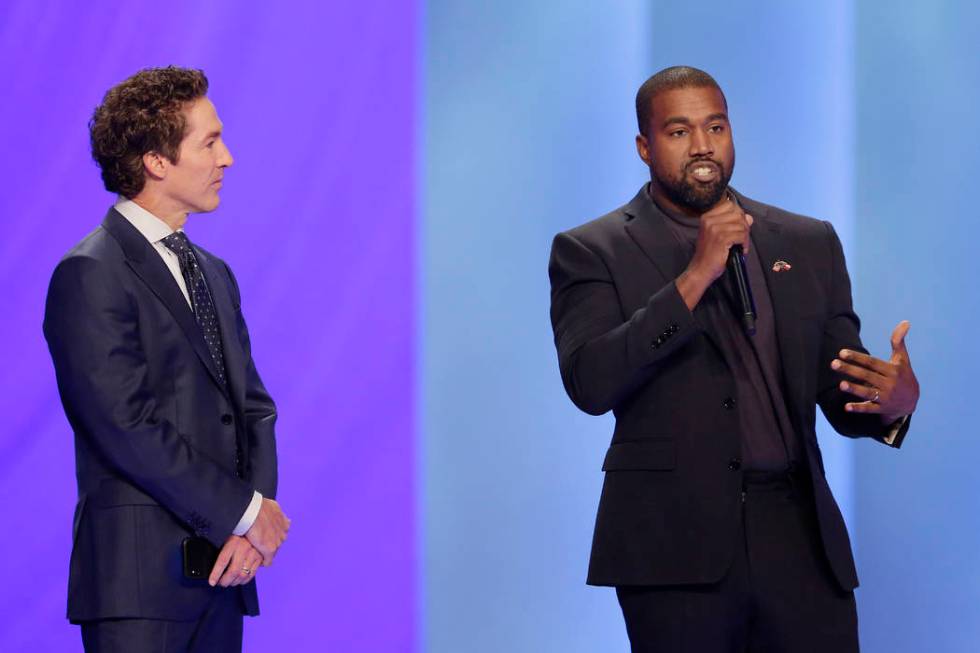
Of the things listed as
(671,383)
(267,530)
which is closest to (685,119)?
(671,383)

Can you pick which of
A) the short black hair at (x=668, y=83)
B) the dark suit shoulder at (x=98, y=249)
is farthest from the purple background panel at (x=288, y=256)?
the short black hair at (x=668, y=83)

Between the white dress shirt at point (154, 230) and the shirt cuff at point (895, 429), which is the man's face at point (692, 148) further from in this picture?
the white dress shirt at point (154, 230)

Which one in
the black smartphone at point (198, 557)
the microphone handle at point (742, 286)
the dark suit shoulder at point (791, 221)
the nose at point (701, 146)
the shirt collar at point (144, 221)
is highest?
the nose at point (701, 146)

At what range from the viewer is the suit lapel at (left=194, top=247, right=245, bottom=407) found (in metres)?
2.34

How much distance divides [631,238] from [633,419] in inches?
14.4

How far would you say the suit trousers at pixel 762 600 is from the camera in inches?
88.2

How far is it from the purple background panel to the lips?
4.59 feet

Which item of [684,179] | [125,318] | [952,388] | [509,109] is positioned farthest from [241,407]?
[952,388]

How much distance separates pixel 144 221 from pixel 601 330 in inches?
34.0

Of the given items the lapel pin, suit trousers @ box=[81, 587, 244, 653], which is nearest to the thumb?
the lapel pin

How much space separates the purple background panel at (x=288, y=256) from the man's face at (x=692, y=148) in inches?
51.7

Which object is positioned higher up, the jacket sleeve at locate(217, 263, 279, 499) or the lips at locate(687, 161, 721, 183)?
the lips at locate(687, 161, 721, 183)

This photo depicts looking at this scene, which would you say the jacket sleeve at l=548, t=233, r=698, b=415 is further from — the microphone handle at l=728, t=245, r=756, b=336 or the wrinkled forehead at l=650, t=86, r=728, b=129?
the wrinkled forehead at l=650, t=86, r=728, b=129

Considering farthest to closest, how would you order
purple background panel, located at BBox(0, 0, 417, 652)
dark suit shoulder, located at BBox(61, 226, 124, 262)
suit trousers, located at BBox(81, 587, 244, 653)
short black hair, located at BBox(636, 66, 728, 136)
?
1. purple background panel, located at BBox(0, 0, 417, 652)
2. short black hair, located at BBox(636, 66, 728, 136)
3. dark suit shoulder, located at BBox(61, 226, 124, 262)
4. suit trousers, located at BBox(81, 587, 244, 653)
